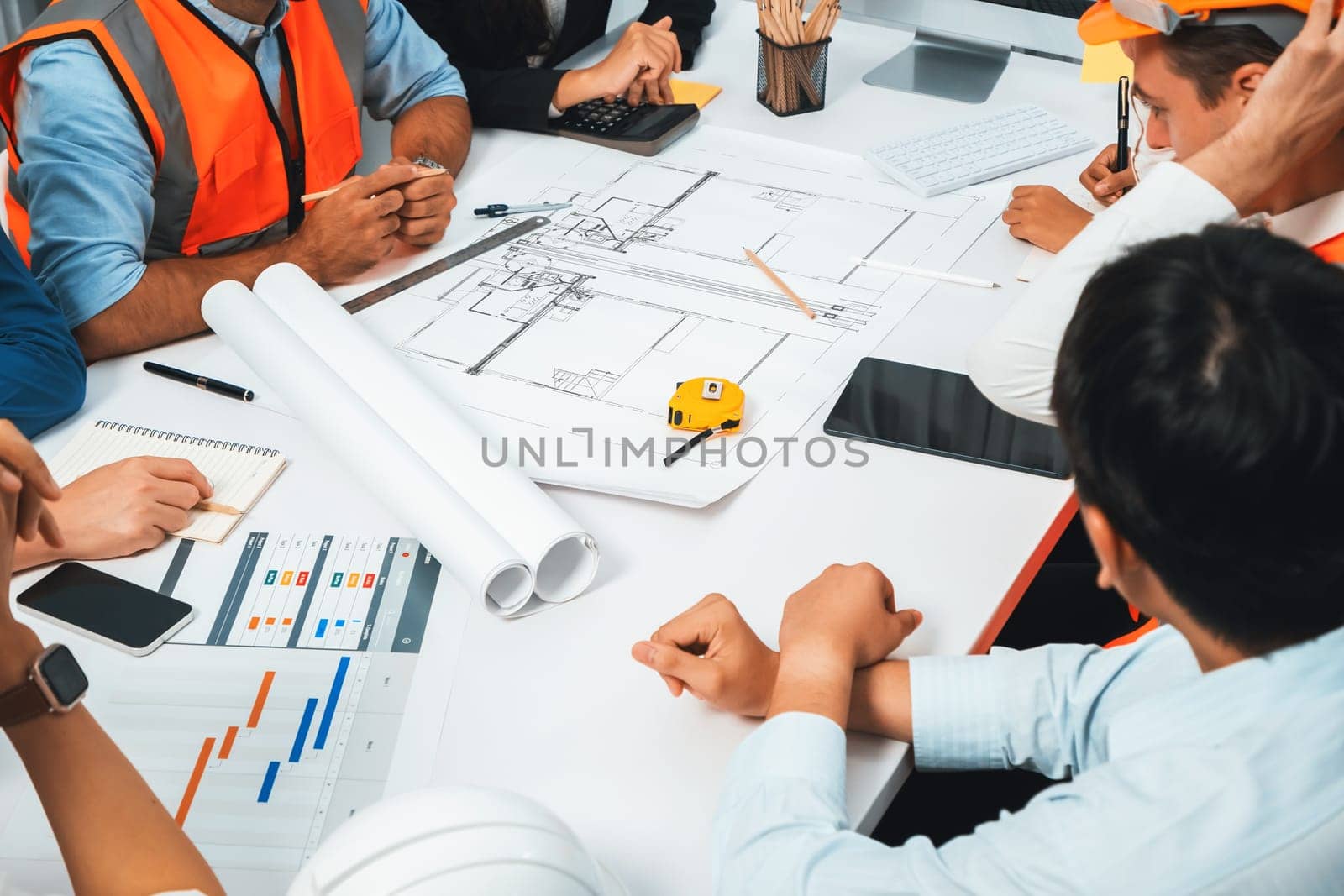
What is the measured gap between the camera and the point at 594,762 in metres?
0.85

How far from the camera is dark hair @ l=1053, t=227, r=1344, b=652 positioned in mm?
570

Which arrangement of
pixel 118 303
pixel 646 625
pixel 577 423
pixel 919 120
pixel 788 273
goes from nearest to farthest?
pixel 646 625 < pixel 577 423 < pixel 118 303 < pixel 788 273 < pixel 919 120

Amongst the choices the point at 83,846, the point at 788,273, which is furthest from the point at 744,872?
the point at 788,273

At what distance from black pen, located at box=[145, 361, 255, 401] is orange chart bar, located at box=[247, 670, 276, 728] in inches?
15.7

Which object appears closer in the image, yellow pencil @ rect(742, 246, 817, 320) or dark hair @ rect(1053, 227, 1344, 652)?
dark hair @ rect(1053, 227, 1344, 652)

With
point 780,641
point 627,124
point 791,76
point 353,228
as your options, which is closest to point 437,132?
point 627,124

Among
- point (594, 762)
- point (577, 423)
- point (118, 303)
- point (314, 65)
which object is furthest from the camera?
point (314, 65)

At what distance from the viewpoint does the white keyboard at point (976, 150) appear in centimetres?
161

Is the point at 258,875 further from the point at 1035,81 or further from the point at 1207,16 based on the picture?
the point at 1035,81

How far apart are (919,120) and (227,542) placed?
1228 mm

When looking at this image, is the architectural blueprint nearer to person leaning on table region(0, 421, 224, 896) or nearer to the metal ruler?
the metal ruler

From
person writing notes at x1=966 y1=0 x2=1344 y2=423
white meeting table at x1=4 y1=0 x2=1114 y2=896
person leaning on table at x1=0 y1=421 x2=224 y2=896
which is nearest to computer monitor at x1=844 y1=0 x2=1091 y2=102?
white meeting table at x1=4 y1=0 x2=1114 y2=896

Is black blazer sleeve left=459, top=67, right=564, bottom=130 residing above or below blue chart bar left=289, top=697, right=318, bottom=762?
above

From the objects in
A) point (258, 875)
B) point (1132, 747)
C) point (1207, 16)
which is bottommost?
point (258, 875)
